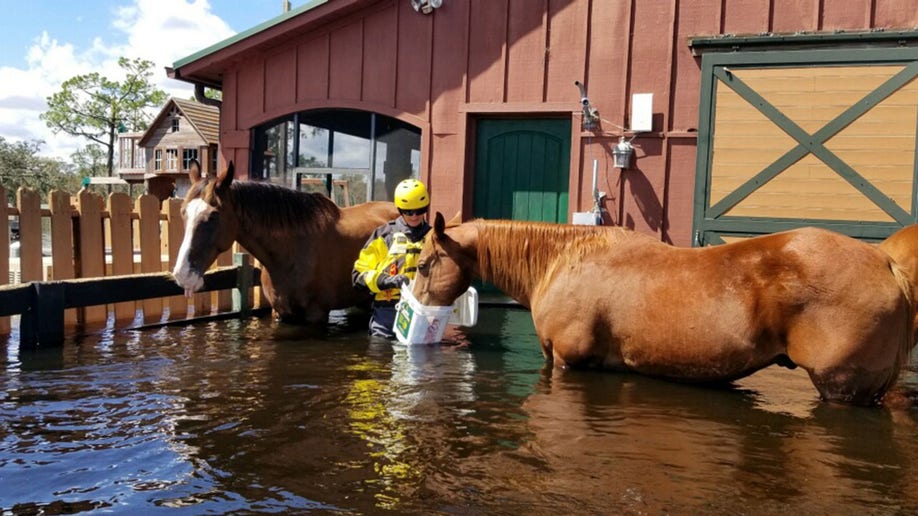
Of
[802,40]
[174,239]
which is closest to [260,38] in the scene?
[174,239]

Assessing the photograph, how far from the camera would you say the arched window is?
9898 millimetres

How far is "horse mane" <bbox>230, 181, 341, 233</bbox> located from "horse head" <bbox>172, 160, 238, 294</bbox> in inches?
6.7

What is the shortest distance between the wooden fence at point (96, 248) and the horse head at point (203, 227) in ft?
3.20

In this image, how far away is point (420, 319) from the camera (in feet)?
19.1

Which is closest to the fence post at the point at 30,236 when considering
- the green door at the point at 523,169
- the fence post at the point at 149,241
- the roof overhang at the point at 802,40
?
the fence post at the point at 149,241

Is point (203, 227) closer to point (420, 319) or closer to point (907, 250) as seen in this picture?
point (420, 319)

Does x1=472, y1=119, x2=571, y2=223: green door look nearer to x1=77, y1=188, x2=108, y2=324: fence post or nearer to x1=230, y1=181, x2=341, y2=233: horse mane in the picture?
x1=230, y1=181, x2=341, y2=233: horse mane

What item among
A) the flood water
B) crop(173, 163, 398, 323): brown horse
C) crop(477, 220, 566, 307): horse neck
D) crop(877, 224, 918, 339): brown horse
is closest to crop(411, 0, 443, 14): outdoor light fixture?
crop(173, 163, 398, 323): brown horse

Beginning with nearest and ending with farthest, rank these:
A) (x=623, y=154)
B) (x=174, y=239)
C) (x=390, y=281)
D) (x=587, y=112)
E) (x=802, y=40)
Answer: (x=390, y=281), (x=802, y=40), (x=174, y=239), (x=623, y=154), (x=587, y=112)

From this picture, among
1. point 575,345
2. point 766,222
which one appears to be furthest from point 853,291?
point 766,222

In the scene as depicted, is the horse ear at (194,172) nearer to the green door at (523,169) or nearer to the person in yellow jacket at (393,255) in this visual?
the person in yellow jacket at (393,255)

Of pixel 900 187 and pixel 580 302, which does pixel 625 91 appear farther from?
pixel 580 302

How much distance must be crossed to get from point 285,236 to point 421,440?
377 centimetres

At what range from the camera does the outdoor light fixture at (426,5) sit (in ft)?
30.8
